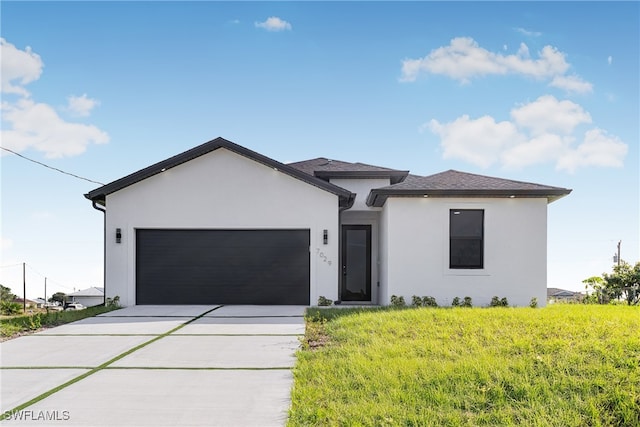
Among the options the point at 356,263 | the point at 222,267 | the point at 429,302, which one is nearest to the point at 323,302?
the point at 356,263

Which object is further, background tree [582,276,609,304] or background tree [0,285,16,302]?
background tree [0,285,16,302]

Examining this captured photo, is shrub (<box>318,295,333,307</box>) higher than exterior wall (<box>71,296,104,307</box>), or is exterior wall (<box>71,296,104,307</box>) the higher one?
shrub (<box>318,295,333,307</box>)

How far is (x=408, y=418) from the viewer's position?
175 inches

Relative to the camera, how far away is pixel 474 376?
5371 millimetres

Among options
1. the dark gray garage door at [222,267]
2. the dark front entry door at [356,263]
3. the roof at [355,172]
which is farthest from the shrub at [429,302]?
the roof at [355,172]

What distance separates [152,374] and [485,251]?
9174 millimetres

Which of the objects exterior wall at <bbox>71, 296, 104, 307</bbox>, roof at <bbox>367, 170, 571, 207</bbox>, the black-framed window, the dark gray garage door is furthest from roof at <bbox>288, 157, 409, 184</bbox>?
exterior wall at <bbox>71, 296, 104, 307</bbox>

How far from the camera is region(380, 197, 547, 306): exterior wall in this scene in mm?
12328

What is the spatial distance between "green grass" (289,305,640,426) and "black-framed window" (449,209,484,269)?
450 cm

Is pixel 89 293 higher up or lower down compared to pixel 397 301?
lower down

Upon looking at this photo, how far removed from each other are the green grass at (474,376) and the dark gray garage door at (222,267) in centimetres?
540

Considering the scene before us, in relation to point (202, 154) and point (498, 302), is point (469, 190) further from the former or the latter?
point (202, 154)

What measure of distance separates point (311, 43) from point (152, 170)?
5.78 metres

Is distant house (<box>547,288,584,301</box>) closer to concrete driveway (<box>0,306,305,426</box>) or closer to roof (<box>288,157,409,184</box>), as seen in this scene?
roof (<box>288,157,409,184</box>)
